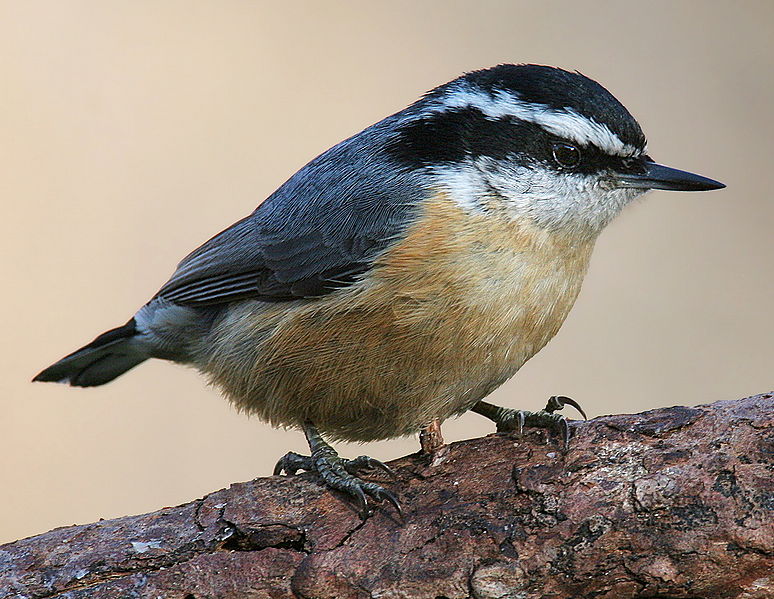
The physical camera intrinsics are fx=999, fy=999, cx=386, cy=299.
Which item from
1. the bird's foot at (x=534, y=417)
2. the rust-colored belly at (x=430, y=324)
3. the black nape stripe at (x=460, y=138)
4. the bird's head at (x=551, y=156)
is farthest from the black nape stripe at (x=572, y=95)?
the bird's foot at (x=534, y=417)

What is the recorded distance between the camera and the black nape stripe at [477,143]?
3160 mm

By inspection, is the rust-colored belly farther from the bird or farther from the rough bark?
the rough bark

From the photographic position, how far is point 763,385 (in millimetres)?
5301

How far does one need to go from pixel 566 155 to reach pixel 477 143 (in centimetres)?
30

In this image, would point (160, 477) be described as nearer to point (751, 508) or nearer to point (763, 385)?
point (763, 385)

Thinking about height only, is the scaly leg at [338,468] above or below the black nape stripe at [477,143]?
below

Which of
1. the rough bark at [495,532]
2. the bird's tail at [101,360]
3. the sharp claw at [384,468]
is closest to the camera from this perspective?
the rough bark at [495,532]

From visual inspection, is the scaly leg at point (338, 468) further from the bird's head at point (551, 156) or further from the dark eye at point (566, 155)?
the dark eye at point (566, 155)

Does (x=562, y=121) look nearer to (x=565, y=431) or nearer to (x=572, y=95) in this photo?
(x=572, y=95)

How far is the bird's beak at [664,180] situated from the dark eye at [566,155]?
154 mm

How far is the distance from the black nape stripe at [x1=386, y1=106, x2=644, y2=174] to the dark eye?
11mm

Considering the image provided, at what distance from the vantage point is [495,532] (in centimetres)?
272

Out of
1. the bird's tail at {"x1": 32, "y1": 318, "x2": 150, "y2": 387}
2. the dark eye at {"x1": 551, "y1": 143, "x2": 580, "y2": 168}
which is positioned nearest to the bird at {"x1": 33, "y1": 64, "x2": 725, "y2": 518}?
the dark eye at {"x1": 551, "y1": 143, "x2": 580, "y2": 168}

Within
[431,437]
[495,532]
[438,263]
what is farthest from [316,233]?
[495,532]
